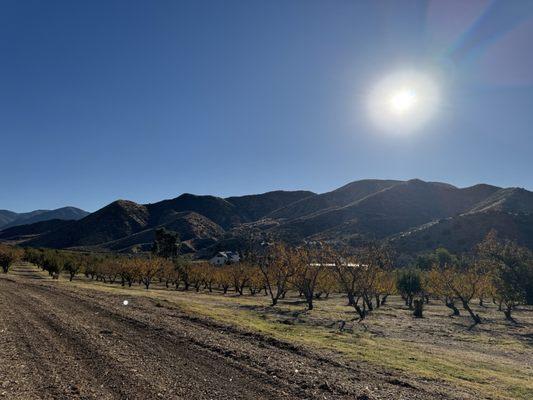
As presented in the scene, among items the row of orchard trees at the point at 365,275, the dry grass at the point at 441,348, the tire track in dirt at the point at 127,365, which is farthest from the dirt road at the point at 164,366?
the row of orchard trees at the point at 365,275

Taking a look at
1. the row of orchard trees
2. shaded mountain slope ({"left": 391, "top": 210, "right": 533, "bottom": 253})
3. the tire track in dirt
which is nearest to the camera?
the tire track in dirt

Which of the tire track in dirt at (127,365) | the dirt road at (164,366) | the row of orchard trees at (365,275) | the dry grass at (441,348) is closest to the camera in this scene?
the tire track in dirt at (127,365)

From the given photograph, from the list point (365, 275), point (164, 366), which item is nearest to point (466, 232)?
point (365, 275)

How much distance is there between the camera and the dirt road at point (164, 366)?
1334 cm

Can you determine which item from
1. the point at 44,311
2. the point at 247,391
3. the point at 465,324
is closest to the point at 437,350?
the point at 247,391

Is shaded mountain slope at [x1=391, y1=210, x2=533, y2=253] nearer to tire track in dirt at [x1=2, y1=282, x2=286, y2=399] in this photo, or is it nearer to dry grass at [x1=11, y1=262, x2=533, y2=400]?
dry grass at [x1=11, y1=262, x2=533, y2=400]

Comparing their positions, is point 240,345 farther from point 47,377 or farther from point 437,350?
point 437,350

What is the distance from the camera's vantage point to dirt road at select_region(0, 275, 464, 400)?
13336 millimetres

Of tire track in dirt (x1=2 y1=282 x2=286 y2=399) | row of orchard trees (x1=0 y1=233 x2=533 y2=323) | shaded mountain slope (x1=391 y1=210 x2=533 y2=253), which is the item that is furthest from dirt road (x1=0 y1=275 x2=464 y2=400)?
shaded mountain slope (x1=391 y1=210 x2=533 y2=253)

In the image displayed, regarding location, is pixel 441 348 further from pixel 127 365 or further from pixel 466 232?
pixel 466 232

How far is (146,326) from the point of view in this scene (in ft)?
78.1

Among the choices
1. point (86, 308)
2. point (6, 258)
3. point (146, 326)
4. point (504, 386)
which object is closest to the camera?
point (504, 386)

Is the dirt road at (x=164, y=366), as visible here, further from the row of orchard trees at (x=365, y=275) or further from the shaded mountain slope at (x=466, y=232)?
the shaded mountain slope at (x=466, y=232)

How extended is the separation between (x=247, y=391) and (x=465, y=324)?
44594 millimetres
